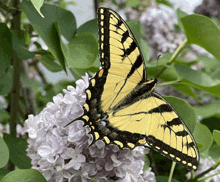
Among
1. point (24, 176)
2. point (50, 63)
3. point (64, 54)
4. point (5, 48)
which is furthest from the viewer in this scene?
point (50, 63)

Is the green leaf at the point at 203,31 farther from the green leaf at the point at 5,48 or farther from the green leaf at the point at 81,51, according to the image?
the green leaf at the point at 5,48

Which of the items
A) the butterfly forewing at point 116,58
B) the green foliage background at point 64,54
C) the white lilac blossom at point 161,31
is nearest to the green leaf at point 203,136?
the green foliage background at point 64,54

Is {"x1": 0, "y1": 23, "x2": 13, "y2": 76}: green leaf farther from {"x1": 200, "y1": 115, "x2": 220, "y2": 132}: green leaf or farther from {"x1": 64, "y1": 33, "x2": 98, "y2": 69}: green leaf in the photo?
{"x1": 200, "y1": 115, "x2": 220, "y2": 132}: green leaf

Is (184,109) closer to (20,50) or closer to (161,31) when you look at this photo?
(20,50)

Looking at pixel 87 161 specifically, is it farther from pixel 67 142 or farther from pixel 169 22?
pixel 169 22

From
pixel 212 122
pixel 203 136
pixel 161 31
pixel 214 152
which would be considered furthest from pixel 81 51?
pixel 161 31

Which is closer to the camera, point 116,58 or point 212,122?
point 116,58

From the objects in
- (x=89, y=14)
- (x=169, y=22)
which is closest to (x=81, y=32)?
(x=169, y=22)
